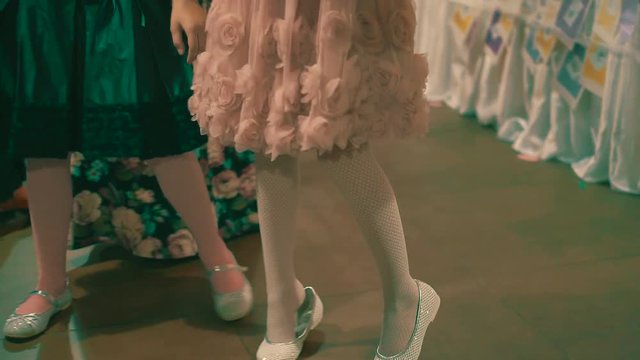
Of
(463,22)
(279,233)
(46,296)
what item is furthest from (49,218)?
(463,22)

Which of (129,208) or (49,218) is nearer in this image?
(49,218)

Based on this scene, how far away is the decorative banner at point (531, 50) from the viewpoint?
2.48 meters

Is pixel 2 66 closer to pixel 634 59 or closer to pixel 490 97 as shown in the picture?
pixel 634 59

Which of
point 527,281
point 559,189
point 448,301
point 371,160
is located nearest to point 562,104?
point 559,189

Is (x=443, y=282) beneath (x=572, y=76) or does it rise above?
beneath

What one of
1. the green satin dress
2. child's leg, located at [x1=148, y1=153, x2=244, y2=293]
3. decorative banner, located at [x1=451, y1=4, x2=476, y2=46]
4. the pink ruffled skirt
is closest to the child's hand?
the pink ruffled skirt

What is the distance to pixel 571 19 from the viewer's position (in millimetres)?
2301

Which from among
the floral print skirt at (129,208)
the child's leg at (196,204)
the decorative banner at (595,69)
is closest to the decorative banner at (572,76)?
the decorative banner at (595,69)

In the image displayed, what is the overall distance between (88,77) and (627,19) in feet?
4.63

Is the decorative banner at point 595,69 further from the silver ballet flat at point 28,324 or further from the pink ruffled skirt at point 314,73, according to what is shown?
the silver ballet flat at point 28,324

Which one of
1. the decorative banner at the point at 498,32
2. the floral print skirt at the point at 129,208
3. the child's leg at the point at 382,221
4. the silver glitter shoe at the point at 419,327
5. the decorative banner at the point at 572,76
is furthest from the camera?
the decorative banner at the point at 498,32

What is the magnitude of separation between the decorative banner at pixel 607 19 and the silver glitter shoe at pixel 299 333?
1.19 m

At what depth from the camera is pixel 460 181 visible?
7.52ft

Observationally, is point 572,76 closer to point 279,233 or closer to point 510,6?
point 510,6
